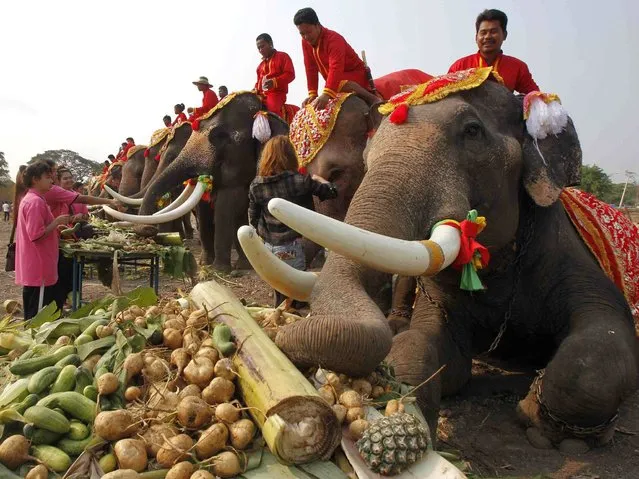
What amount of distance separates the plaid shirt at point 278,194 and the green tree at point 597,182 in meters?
42.0

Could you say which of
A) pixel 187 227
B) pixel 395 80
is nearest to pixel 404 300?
pixel 395 80

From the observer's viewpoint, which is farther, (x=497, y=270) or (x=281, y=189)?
(x=281, y=189)

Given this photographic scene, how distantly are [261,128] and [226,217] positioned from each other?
1.43 meters

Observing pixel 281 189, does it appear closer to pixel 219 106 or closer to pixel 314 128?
pixel 314 128

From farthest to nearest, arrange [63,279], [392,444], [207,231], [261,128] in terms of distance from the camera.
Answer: [207,231] → [261,128] → [63,279] → [392,444]

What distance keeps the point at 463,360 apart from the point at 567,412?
1017 mm

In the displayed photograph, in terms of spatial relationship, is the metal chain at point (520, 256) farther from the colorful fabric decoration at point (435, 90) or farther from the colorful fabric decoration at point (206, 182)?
the colorful fabric decoration at point (206, 182)

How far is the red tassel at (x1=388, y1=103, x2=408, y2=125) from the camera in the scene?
3.74 meters

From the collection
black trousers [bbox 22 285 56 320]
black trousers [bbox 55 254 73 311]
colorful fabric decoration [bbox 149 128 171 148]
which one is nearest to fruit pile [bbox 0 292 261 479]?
black trousers [bbox 22 285 56 320]

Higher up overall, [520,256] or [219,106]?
[219,106]

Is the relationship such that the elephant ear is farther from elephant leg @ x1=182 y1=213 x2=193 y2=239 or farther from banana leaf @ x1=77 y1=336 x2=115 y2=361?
elephant leg @ x1=182 y1=213 x2=193 y2=239

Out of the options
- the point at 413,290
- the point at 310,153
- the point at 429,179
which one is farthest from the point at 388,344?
the point at 310,153

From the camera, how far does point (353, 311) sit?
7.43ft

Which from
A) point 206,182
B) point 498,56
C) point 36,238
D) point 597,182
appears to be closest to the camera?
point 498,56
